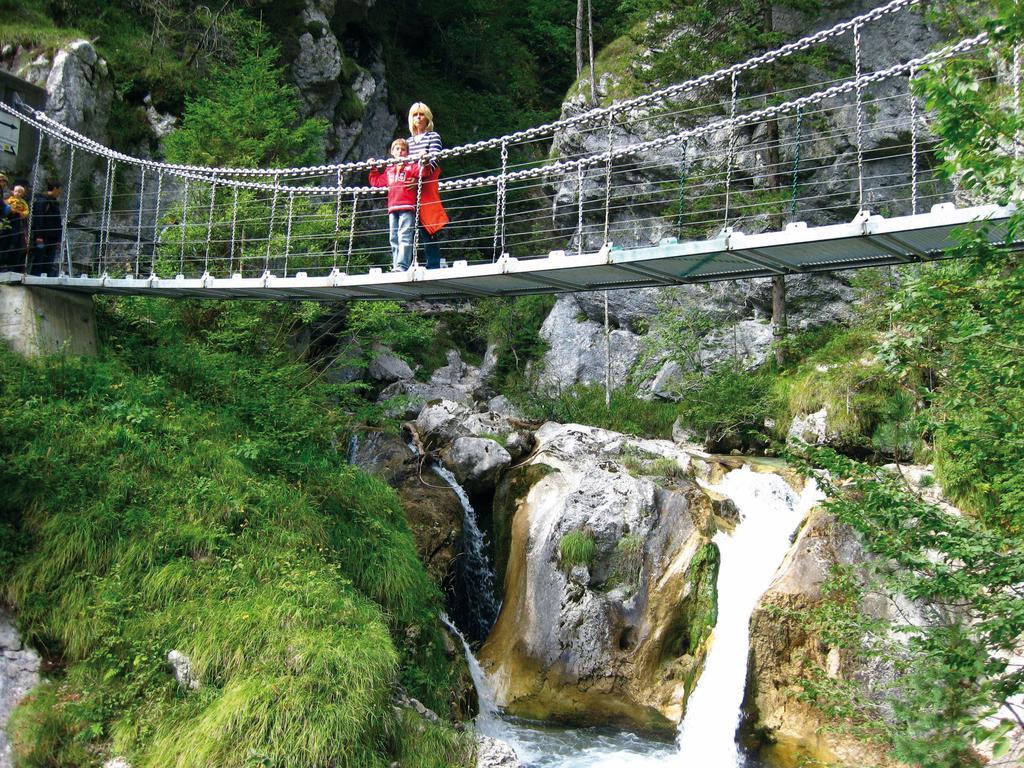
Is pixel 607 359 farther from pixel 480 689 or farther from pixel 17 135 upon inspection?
pixel 17 135

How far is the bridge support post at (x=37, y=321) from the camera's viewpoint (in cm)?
830

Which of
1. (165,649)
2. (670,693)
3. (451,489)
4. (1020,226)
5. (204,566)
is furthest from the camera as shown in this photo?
(451,489)

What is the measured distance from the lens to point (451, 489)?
9898 mm

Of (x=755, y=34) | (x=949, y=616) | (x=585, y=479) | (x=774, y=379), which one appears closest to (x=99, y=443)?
(x=585, y=479)

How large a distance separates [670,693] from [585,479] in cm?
226

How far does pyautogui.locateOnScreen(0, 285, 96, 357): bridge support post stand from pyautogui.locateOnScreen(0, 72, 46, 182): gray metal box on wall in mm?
1799

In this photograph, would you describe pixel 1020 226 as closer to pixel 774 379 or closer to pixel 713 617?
pixel 713 617

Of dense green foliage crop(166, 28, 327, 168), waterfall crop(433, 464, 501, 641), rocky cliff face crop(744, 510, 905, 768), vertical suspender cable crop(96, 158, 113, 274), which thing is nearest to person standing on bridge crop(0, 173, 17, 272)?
vertical suspender cable crop(96, 158, 113, 274)

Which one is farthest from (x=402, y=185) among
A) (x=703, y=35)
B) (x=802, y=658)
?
(x=703, y=35)

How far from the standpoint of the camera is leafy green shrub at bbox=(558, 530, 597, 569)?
28.1 ft

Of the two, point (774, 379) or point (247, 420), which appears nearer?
point (247, 420)

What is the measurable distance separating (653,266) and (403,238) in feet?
6.88

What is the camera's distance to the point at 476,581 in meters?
9.38

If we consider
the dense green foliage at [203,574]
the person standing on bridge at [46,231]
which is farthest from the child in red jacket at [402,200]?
the person standing on bridge at [46,231]
